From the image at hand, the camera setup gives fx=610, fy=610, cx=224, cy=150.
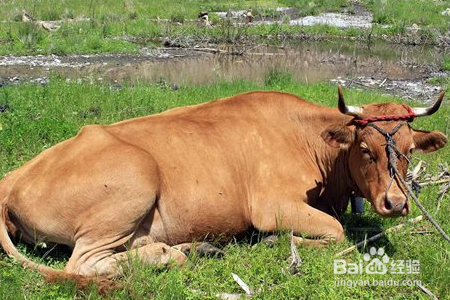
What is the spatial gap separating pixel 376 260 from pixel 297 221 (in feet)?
3.11

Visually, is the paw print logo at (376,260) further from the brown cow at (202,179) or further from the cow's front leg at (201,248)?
the cow's front leg at (201,248)

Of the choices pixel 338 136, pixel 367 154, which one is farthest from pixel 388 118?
pixel 338 136

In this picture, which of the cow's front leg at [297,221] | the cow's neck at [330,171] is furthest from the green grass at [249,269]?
the cow's neck at [330,171]

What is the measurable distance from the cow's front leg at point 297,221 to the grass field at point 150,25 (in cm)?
1677

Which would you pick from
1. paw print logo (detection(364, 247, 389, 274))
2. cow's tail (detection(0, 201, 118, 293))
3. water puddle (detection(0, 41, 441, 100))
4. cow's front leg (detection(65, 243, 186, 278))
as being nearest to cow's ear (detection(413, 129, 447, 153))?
paw print logo (detection(364, 247, 389, 274))

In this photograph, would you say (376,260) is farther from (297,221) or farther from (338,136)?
(338,136)

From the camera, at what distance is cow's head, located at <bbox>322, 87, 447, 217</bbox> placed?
5.96 meters

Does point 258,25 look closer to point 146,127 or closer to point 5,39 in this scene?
point 5,39

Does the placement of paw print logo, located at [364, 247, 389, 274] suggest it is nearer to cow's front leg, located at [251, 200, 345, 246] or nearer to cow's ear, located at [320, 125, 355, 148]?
cow's front leg, located at [251, 200, 345, 246]

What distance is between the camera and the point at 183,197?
6.38 meters

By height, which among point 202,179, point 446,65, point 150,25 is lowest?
point 446,65

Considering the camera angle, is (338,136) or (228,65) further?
(228,65)

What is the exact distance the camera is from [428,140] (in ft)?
21.3

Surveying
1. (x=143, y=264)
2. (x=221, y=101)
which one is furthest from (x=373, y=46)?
(x=143, y=264)
